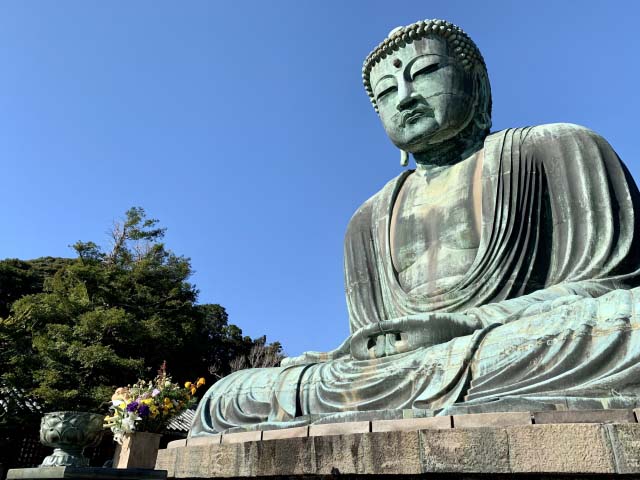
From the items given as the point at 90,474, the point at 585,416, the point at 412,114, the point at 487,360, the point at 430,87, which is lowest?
the point at 90,474

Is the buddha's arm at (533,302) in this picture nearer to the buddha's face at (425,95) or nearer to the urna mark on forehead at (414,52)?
the buddha's face at (425,95)

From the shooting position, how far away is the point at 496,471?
259 centimetres

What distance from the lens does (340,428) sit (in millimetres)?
3654

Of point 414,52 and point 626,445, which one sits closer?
point 626,445

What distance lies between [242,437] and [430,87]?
13.9 feet

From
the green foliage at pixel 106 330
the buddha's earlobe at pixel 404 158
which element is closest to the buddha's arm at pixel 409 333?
the buddha's earlobe at pixel 404 158

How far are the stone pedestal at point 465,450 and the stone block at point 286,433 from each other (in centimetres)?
25

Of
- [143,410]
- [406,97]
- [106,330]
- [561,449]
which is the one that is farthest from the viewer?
[106,330]

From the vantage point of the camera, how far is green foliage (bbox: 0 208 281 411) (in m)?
15.4

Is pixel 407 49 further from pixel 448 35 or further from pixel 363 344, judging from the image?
pixel 363 344

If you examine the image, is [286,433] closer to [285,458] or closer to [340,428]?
[340,428]

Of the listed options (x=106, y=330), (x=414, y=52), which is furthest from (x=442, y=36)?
(x=106, y=330)

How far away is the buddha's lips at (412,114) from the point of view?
6414 mm

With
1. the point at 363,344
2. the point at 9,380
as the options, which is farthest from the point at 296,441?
the point at 9,380
